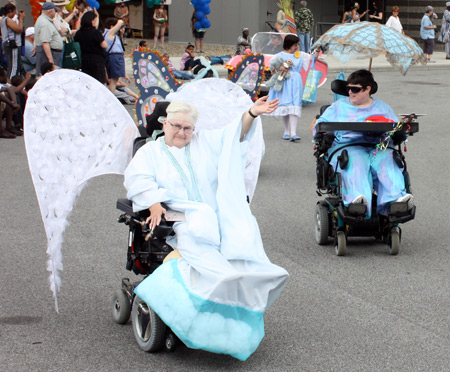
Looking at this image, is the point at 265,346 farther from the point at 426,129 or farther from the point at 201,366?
the point at 426,129

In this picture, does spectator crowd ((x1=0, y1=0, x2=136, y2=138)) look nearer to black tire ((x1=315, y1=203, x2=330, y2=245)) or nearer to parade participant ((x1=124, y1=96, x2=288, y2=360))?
black tire ((x1=315, y1=203, x2=330, y2=245))

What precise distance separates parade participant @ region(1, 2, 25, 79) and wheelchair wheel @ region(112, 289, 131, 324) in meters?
10.2

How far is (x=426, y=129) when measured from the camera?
14.4m

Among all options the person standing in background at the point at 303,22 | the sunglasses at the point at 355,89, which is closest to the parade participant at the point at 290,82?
the sunglasses at the point at 355,89

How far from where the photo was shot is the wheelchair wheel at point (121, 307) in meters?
5.22

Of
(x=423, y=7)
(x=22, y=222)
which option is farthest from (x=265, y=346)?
(x=423, y=7)

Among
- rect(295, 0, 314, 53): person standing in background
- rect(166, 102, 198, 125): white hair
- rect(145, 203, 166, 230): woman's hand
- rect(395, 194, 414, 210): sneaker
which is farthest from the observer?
rect(295, 0, 314, 53): person standing in background

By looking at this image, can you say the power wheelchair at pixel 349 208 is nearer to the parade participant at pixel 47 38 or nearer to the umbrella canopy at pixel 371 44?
the umbrella canopy at pixel 371 44

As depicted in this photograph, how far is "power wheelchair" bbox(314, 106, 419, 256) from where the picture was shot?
6.88 metres

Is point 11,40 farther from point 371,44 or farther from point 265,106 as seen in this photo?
point 265,106

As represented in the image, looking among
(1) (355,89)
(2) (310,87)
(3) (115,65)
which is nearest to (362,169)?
(1) (355,89)

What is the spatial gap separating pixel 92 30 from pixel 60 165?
10.2 meters

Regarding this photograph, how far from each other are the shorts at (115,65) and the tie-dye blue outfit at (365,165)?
9334 millimetres

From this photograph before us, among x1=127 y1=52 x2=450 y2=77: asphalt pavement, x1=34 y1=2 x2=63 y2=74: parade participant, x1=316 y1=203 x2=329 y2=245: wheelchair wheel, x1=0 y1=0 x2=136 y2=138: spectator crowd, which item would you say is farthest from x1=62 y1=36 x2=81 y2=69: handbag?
x1=316 y1=203 x2=329 y2=245: wheelchair wheel
